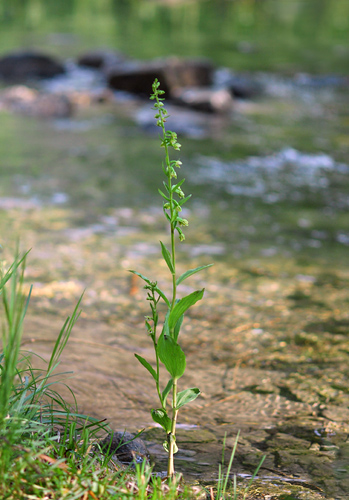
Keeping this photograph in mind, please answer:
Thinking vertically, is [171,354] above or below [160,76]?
above

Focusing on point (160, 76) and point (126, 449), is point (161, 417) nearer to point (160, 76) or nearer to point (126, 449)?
point (126, 449)

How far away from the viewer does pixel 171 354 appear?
1785 millimetres

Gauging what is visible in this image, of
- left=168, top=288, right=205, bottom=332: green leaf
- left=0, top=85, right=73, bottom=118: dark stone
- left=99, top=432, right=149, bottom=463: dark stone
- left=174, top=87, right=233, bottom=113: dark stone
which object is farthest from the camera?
left=174, top=87, right=233, bottom=113: dark stone

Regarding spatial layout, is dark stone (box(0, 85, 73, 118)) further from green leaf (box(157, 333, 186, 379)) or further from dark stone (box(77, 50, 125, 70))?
green leaf (box(157, 333, 186, 379))

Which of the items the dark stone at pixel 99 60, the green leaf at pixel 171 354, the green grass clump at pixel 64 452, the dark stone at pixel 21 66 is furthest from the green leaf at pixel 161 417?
the dark stone at pixel 99 60

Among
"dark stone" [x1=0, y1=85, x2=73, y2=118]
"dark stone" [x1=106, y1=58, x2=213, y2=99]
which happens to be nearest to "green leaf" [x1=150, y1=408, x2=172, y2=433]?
"dark stone" [x1=0, y1=85, x2=73, y2=118]

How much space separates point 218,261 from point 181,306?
2.91m

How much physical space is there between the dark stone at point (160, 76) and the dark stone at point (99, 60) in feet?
4.89

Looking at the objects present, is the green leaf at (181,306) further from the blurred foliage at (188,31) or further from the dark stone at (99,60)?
the blurred foliage at (188,31)

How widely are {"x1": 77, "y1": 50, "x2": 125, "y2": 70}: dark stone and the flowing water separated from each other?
2.09 m

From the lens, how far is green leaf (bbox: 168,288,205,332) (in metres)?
1.73

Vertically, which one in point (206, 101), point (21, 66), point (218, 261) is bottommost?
point (218, 261)

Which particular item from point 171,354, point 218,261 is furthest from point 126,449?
point 218,261

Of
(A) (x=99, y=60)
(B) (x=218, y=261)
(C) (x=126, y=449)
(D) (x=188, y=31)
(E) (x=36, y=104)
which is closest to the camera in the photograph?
(C) (x=126, y=449)
